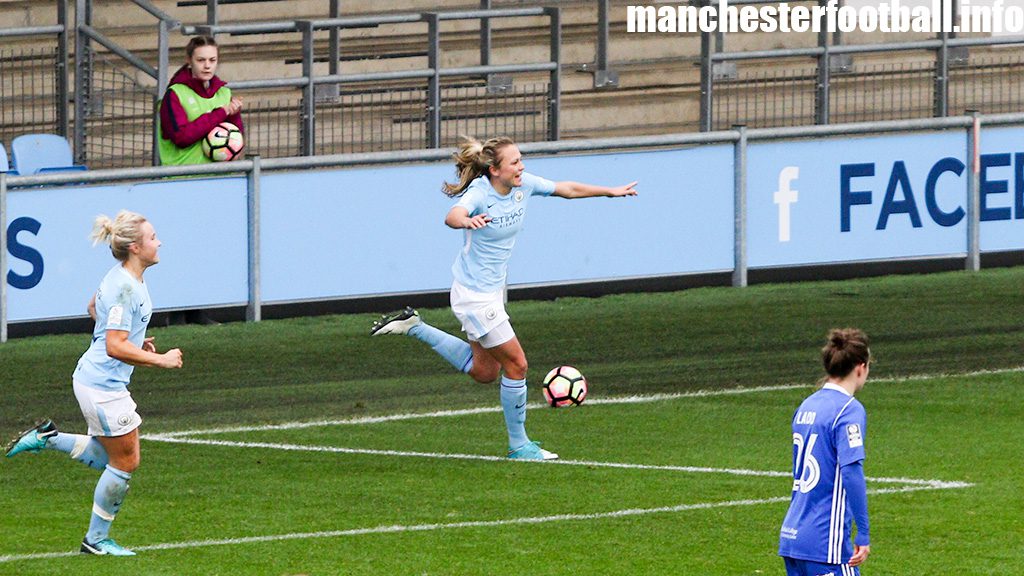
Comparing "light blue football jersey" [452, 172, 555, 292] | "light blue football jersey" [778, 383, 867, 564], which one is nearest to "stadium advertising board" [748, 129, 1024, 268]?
"light blue football jersey" [452, 172, 555, 292]

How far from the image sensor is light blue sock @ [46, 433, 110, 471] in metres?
9.56

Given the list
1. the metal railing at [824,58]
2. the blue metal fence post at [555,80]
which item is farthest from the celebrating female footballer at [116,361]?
the metal railing at [824,58]

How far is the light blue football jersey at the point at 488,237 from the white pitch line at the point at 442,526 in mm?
2008

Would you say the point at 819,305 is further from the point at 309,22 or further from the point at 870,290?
the point at 309,22

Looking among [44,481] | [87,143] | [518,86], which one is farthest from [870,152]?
[44,481]

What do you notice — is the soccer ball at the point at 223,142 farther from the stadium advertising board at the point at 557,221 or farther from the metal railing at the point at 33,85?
the metal railing at the point at 33,85

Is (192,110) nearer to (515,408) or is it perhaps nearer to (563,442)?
(563,442)

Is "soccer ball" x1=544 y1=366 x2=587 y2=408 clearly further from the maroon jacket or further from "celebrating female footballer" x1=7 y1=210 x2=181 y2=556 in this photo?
the maroon jacket

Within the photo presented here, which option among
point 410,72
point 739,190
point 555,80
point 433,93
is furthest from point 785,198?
point 410,72

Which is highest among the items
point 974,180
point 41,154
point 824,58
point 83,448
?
point 824,58

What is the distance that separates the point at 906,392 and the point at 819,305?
152 inches

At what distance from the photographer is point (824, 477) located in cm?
732

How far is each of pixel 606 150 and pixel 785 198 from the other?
1.73 metres

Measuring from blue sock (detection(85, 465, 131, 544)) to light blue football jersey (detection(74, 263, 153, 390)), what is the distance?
389 mm
